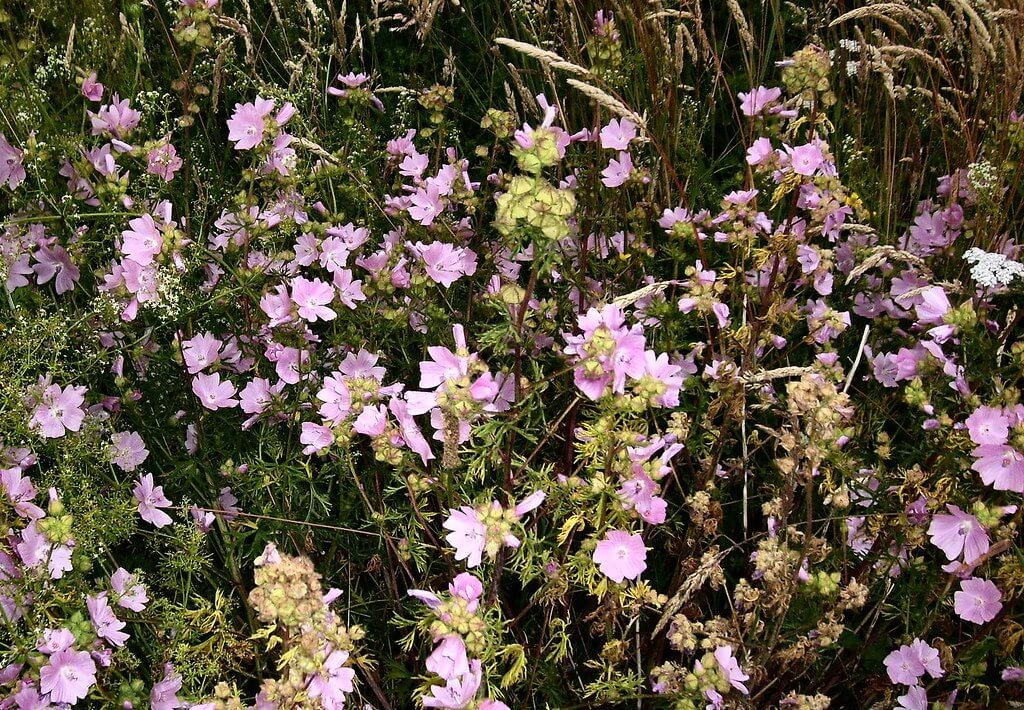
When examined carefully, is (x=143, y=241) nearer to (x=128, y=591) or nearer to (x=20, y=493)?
(x=20, y=493)

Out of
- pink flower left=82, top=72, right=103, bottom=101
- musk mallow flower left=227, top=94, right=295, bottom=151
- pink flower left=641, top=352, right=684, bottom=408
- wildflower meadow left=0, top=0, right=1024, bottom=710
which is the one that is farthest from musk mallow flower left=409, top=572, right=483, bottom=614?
pink flower left=82, top=72, right=103, bottom=101

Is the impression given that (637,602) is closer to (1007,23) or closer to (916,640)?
(916,640)

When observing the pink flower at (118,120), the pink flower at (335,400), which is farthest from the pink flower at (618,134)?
the pink flower at (118,120)

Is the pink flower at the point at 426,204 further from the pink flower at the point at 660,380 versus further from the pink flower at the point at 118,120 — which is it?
the pink flower at the point at 660,380

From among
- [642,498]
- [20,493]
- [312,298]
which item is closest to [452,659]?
[642,498]

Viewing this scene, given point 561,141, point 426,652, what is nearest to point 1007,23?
point 561,141

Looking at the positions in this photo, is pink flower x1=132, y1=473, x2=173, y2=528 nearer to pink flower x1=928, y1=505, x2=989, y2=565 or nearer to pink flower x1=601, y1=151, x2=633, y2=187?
pink flower x1=601, y1=151, x2=633, y2=187
